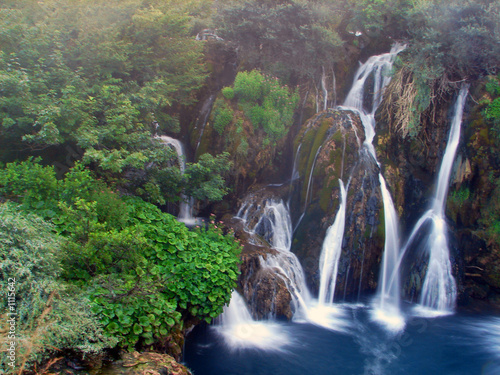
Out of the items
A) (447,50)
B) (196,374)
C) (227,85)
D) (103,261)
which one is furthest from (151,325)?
(447,50)

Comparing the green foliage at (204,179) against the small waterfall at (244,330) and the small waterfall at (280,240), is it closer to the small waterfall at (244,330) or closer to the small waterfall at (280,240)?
the small waterfall at (280,240)

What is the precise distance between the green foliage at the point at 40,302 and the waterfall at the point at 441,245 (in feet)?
28.9

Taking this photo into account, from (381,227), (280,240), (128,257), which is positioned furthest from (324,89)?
(128,257)

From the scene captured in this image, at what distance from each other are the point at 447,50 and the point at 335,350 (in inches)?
387

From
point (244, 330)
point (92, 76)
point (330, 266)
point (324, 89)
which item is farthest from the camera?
point (324, 89)

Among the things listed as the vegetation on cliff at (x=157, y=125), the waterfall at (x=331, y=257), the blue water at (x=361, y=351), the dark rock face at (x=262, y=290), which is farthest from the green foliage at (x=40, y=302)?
the waterfall at (x=331, y=257)

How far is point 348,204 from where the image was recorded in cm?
1004

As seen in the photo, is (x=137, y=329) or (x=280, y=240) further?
(x=280, y=240)

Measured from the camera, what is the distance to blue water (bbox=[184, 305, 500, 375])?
6730 millimetres

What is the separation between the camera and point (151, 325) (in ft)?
15.6

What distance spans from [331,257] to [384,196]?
2.52 meters

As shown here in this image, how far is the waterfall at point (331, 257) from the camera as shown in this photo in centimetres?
951

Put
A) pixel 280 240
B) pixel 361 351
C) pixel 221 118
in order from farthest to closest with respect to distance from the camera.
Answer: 1. pixel 221 118
2. pixel 280 240
3. pixel 361 351

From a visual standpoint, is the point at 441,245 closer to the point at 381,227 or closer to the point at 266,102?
the point at 381,227
